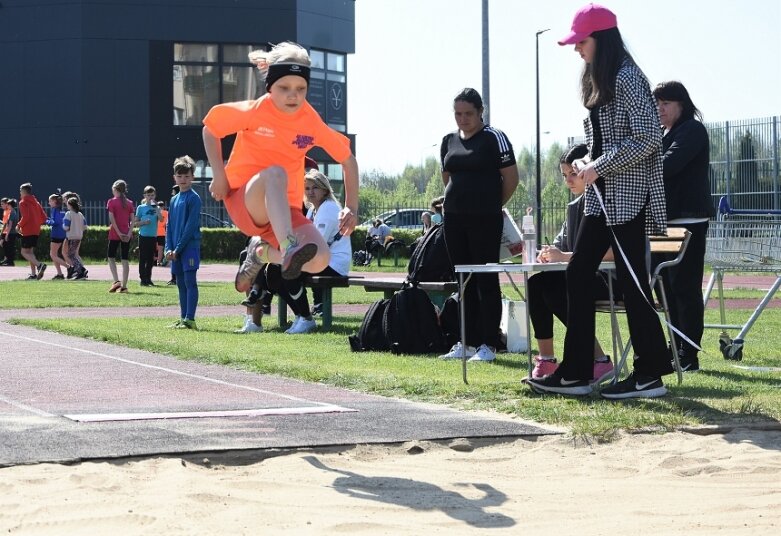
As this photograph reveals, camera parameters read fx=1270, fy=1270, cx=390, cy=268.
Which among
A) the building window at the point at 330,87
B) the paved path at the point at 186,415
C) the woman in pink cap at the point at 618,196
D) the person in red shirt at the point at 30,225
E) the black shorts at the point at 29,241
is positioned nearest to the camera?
the paved path at the point at 186,415

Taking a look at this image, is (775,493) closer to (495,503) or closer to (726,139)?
(495,503)

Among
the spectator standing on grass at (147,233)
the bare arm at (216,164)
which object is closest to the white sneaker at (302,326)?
the bare arm at (216,164)

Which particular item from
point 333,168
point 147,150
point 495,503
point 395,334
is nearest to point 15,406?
point 495,503

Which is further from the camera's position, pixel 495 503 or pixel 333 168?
pixel 333 168

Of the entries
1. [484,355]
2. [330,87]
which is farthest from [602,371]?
[330,87]

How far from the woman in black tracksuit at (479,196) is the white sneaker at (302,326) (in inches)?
136

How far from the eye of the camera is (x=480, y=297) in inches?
410

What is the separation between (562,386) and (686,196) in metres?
2.29

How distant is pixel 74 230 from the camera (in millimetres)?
26750

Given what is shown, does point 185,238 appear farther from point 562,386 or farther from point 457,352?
point 562,386

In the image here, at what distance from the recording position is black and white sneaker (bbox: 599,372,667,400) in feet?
26.4

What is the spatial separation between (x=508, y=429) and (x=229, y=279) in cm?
2152

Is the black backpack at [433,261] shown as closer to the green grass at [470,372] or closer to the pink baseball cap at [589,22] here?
the green grass at [470,372]

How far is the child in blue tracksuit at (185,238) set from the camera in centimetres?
1405
